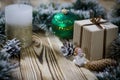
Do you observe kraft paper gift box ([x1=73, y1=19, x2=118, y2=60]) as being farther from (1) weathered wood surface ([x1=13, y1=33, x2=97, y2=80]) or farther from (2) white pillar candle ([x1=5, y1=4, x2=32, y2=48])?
(2) white pillar candle ([x1=5, y1=4, x2=32, y2=48])

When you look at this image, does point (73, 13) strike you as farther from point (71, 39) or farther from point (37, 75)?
point (37, 75)

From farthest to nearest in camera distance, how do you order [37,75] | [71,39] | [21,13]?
[71,39]
[21,13]
[37,75]

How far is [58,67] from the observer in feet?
2.92

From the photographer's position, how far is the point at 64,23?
42.1 inches

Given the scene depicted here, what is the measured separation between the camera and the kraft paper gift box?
914 mm

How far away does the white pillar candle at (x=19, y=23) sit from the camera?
38.1 inches

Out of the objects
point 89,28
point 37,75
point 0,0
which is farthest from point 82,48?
point 0,0

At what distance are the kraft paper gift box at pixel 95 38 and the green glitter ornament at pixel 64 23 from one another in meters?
0.10

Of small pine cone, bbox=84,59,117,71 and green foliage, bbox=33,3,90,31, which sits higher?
green foliage, bbox=33,3,90,31

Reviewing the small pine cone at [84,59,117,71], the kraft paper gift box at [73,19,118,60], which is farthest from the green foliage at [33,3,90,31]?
the small pine cone at [84,59,117,71]

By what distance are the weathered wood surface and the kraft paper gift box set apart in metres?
0.08

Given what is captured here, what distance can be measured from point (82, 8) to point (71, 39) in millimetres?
192

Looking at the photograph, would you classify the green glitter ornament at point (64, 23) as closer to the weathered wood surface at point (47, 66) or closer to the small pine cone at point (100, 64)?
the weathered wood surface at point (47, 66)

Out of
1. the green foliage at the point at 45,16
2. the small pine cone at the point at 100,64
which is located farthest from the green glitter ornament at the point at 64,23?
the small pine cone at the point at 100,64
